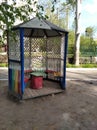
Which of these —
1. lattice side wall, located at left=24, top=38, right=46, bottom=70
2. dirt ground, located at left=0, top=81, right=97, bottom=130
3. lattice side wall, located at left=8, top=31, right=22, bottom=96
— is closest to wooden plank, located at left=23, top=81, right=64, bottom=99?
dirt ground, located at left=0, top=81, right=97, bottom=130

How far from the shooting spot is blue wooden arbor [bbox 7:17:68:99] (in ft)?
25.7

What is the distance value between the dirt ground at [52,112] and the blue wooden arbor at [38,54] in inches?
25.0

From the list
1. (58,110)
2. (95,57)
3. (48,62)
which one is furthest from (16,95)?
(95,57)

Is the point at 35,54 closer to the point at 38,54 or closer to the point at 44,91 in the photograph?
the point at 38,54

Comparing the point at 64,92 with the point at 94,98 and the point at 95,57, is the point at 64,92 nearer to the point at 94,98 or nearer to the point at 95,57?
the point at 94,98

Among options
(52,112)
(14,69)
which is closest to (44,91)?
(14,69)

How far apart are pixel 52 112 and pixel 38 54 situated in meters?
5.15

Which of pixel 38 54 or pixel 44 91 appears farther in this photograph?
pixel 38 54

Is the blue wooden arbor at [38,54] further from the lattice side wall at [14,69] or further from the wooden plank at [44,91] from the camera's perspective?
the wooden plank at [44,91]

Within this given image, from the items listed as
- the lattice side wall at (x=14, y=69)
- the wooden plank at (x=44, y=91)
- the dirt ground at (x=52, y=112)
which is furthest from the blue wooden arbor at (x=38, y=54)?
the dirt ground at (x=52, y=112)

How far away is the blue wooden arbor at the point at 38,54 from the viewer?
7830 mm

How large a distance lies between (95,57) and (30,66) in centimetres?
1178

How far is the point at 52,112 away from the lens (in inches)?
259

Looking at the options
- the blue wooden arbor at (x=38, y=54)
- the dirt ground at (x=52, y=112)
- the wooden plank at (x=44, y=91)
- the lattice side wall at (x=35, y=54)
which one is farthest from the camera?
the lattice side wall at (x=35, y=54)
